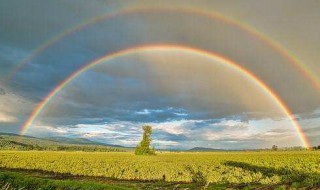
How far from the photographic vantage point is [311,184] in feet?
88.0

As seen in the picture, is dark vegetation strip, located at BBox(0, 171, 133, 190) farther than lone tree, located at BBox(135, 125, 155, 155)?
No

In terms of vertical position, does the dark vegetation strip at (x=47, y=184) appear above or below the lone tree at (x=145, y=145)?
below

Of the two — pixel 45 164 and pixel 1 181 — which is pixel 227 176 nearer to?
pixel 1 181

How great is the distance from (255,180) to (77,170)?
3462 centimetres

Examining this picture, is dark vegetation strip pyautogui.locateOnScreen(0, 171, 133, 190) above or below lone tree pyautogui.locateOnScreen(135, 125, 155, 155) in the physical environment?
below

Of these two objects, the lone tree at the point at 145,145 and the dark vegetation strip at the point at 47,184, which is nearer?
the dark vegetation strip at the point at 47,184

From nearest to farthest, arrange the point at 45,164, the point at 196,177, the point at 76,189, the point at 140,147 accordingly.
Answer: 1. the point at 76,189
2. the point at 196,177
3. the point at 45,164
4. the point at 140,147

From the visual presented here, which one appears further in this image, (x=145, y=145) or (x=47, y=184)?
(x=145, y=145)

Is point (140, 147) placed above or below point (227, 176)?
above

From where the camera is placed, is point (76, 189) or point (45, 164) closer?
point (76, 189)

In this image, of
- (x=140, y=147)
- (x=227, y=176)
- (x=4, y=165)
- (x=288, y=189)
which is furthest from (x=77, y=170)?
(x=140, y=147)

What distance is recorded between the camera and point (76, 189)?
40719 mm

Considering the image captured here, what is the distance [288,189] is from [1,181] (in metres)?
38.1

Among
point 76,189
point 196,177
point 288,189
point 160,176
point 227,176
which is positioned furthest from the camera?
point 160,176
